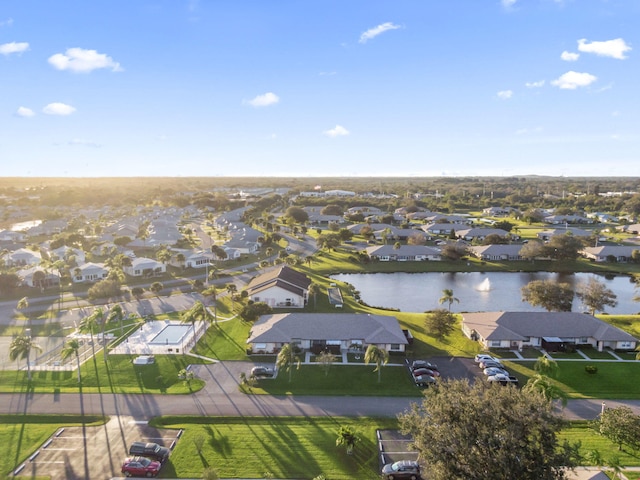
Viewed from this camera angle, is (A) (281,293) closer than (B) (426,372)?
No

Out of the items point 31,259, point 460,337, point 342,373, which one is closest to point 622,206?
point 460,337

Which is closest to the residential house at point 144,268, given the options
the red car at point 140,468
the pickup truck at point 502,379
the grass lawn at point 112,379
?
the grass lawn at point 112,379

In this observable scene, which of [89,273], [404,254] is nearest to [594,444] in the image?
[404,254]

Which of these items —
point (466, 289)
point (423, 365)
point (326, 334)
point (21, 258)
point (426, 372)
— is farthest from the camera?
point (21, 258)

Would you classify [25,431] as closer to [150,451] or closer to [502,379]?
[150,451]

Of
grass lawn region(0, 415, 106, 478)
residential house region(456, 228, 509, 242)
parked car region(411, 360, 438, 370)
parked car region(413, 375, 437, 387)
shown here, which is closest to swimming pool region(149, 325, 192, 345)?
grass lawn region(0, 415, 106, 478)
